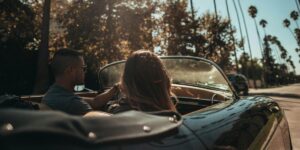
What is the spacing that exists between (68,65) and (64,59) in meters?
0.06

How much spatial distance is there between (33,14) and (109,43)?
771cm

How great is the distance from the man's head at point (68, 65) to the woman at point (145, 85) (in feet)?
2.62

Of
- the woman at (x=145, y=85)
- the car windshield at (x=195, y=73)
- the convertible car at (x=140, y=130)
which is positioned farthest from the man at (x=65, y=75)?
the car windshield at (x=195, y=73)

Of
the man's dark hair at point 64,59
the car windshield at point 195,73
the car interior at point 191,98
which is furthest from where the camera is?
the car windshield at point 195,73

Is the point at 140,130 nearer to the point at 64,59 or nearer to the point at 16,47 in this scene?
the point at 64,59

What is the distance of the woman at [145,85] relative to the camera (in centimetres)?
254

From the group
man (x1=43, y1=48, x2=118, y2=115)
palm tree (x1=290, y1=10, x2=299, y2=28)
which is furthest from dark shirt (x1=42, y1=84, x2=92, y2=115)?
palm tree (x1=290, y1=10, x2=299, y2=28)

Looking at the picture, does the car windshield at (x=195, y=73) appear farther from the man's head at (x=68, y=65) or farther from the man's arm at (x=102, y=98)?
the man's head at (x=68, y=65)

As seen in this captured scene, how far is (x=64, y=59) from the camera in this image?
3.35 metres

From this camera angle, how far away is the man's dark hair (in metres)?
3.34

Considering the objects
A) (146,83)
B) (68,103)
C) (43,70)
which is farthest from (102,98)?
(43,70)

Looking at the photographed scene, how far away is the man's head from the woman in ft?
2.62

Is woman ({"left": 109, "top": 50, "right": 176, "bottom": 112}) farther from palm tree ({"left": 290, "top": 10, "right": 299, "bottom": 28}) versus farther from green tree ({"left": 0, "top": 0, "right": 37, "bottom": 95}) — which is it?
palm tree ({"left": 290, "top": 10, "right": 299, "bottom": 28})

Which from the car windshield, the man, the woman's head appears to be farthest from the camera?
the car windshield
